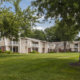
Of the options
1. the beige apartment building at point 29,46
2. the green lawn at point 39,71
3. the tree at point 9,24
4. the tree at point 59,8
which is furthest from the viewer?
the beige apartment building at point 29,46

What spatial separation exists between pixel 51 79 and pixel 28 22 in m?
20.3

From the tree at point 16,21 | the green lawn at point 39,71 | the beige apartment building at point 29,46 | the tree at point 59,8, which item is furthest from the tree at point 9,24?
the tree at point 59,8

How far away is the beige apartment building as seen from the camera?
5103 centimetres

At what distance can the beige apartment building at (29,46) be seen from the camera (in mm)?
51031

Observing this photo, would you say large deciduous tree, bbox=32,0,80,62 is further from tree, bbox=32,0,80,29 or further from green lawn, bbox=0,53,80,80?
green lawn, bbox=0,53,80,80

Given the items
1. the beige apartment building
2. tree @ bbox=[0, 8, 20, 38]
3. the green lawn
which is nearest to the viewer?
the green lawn

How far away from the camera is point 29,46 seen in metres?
56.5

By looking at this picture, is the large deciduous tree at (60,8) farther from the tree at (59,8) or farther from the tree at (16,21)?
the tree at (16,21)

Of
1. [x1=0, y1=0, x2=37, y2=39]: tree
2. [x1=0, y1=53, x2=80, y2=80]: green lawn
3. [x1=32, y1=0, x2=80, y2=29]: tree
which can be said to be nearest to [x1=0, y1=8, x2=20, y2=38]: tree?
[x1=0, y1=0, x2=37, y2=39]: tree

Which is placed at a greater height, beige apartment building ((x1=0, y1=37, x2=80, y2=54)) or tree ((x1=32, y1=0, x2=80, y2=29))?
tree ((x1=32, y1=0, x2=80, y2=29))

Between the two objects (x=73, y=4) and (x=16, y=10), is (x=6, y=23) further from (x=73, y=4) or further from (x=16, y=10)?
(x=73, y=4)

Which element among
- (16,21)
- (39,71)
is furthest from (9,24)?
(39,71)

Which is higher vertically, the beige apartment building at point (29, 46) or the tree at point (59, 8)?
the tree at point (59, 8)

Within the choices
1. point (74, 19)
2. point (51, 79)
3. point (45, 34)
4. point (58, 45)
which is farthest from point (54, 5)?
point (45, 34)
